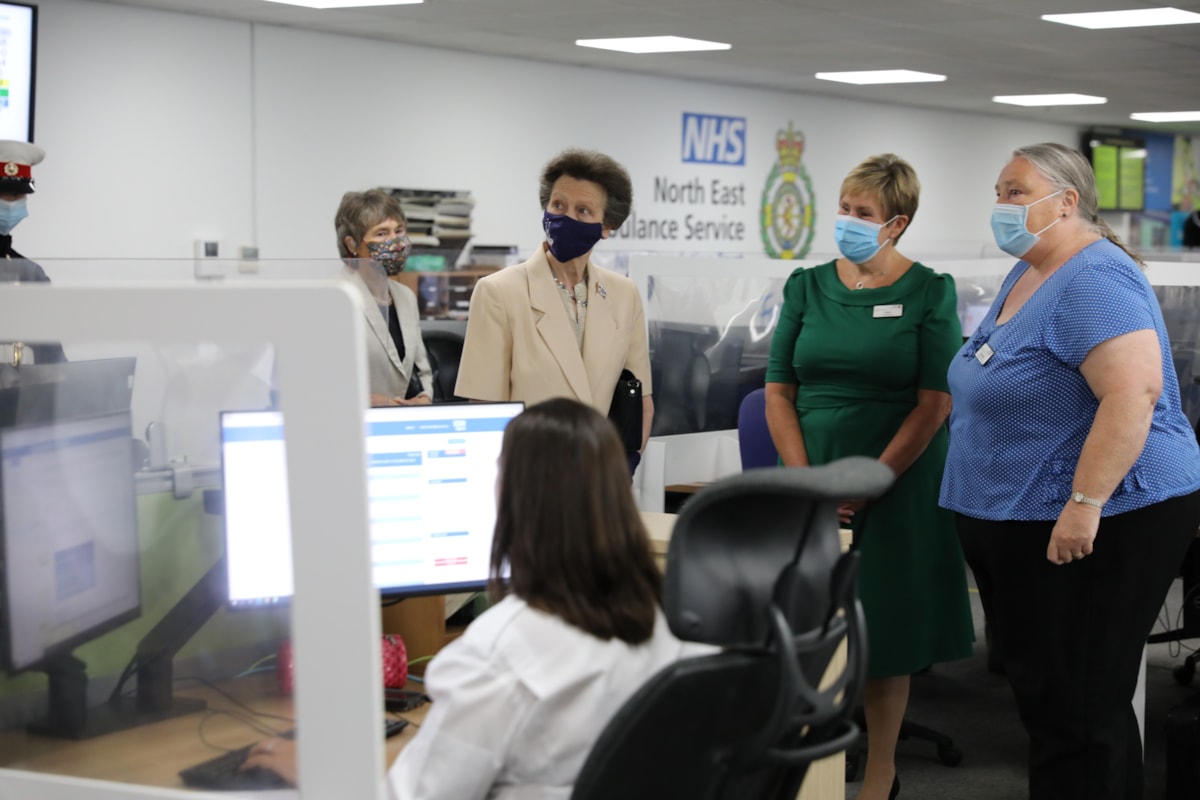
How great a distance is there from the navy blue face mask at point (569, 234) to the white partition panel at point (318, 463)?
158cm

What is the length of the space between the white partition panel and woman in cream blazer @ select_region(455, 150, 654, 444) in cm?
146

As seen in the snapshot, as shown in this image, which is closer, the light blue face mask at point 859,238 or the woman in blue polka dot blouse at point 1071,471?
the woman in blue polka dot blouse at point 1071,471

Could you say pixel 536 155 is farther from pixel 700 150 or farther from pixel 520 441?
pixel 520 441

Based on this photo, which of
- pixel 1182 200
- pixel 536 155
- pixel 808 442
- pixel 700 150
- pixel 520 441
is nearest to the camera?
pixel 520 441

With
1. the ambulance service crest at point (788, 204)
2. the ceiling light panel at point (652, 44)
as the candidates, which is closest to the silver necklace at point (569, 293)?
the ceiling light panel at point (652, 44)

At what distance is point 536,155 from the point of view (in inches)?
366

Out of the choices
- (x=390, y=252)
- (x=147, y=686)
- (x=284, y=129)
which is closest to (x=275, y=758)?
(x=147, y=686)

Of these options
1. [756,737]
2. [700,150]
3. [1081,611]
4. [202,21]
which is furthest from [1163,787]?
[700,150]

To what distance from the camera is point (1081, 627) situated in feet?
8.07

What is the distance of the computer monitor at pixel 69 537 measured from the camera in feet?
4.53

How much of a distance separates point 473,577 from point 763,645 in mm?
788

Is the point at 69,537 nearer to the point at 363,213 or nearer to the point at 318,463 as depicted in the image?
the point at 318,463

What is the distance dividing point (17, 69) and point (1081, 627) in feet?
18.0

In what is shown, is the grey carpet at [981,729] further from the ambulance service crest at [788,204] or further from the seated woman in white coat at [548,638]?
the ambulance service crest at [788,204]
